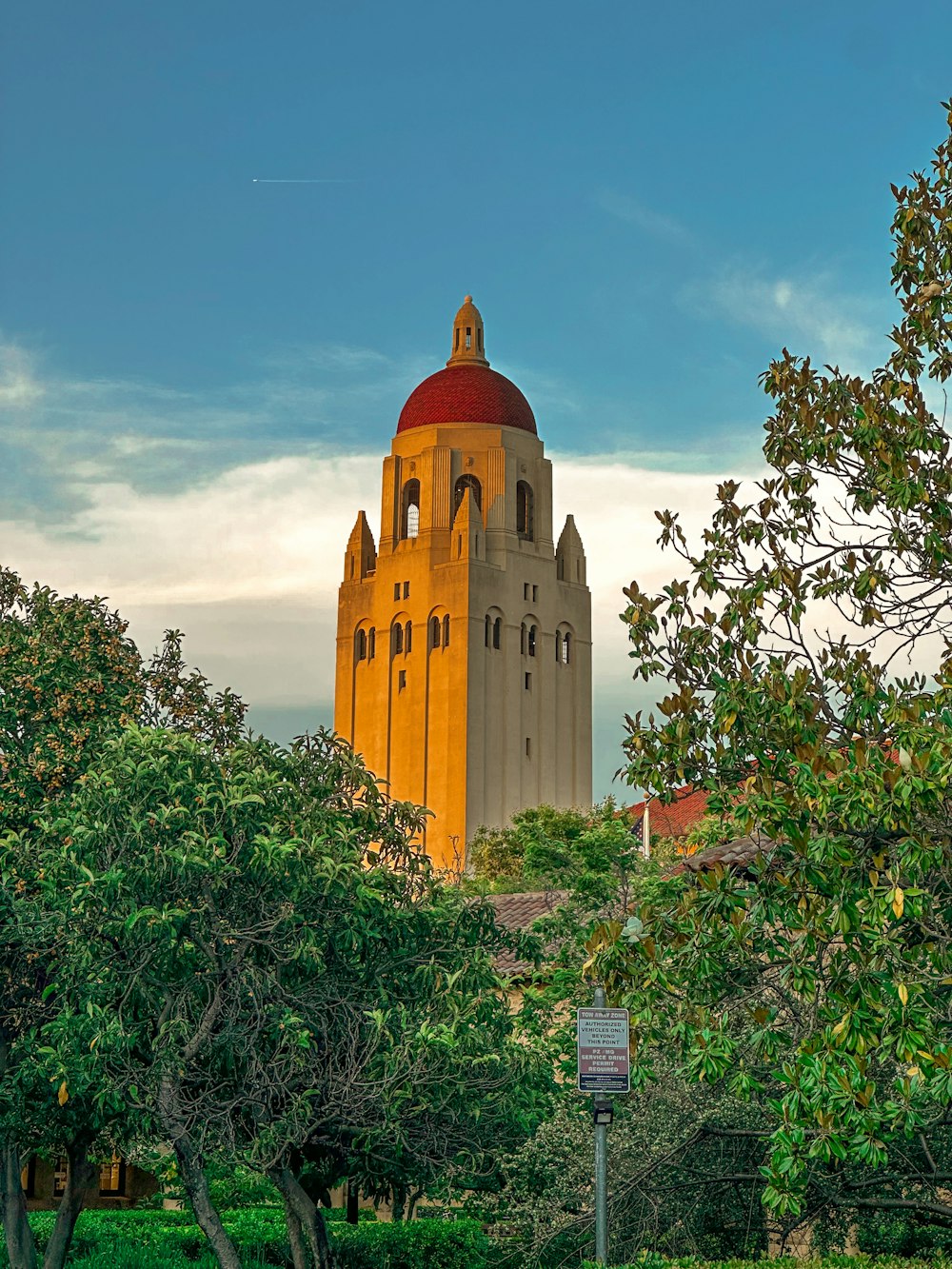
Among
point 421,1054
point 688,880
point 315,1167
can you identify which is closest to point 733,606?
point 688,880

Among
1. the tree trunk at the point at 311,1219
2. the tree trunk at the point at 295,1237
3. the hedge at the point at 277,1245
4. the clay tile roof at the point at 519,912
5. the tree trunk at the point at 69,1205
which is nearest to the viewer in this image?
the tree trunk at the point at 311,1219

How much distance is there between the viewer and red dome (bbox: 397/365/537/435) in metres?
93.6

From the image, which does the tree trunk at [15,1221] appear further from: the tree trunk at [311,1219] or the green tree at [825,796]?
the green tree at [825,796]

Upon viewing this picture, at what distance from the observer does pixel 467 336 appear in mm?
100125

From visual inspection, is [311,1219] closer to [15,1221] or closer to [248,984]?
[248,984]

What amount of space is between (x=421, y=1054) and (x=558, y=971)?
5.51 meters

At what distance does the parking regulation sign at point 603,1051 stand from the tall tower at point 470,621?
253 feet

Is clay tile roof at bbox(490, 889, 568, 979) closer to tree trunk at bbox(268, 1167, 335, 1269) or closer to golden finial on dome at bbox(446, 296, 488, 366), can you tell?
tree trunk at bbox(268, 1167, 335, 1269)

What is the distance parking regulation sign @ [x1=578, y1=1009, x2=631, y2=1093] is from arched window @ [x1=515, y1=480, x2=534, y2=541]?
83667 millimetres

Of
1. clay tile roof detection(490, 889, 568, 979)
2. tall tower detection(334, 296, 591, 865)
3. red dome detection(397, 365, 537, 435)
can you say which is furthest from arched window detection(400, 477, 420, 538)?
clay tile roof detection(490, 889, 568, 979)

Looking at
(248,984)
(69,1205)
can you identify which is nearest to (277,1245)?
(69,1205)

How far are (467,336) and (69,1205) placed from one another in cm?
8638

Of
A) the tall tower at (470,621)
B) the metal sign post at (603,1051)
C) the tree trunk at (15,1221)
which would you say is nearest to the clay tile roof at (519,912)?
the tree trunk at (15,1221)

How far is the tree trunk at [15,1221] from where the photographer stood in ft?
59.8
